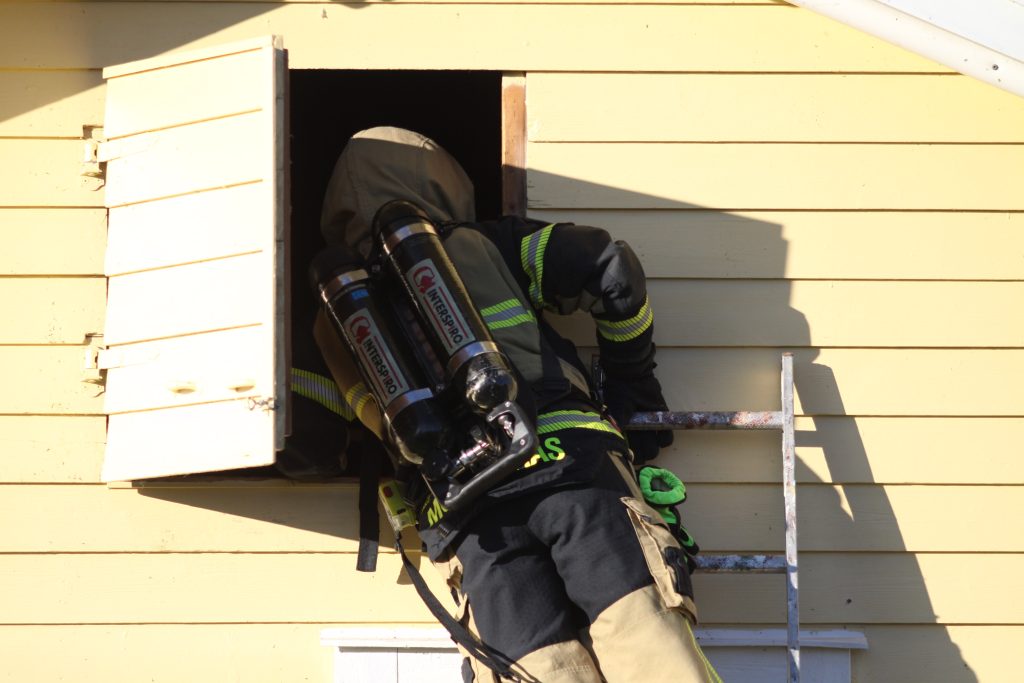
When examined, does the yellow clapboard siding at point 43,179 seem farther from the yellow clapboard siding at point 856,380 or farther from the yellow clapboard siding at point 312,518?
the yellow clapboard siding at point 856,380

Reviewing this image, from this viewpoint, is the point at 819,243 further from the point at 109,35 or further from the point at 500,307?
the point at 109,35

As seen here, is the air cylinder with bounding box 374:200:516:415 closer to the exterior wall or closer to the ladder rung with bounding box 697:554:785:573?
the exterior wall

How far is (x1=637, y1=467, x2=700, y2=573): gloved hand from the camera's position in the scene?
2.74 metres

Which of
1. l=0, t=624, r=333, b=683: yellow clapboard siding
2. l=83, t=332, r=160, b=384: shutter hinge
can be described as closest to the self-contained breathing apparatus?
l=83, t=332, r=160, b=384: shutter hinge

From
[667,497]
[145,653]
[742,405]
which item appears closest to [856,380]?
[742,405]

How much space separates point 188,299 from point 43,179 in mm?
818

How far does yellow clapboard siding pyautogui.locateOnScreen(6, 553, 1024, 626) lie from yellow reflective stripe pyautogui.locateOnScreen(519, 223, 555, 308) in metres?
0.86

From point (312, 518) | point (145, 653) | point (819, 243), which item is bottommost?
point (145, 653)

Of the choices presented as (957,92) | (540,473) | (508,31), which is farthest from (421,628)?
(957,92)

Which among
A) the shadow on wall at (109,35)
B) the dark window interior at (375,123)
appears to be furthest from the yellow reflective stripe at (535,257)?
the dark window interior at (375,123)

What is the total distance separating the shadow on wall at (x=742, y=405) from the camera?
3057 millimetres

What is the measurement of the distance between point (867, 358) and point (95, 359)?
7.03 ft

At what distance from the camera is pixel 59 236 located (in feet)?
10.0

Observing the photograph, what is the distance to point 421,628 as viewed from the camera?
3.06 meters
